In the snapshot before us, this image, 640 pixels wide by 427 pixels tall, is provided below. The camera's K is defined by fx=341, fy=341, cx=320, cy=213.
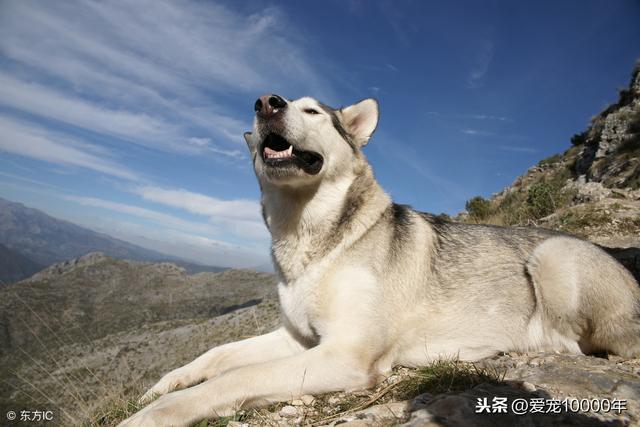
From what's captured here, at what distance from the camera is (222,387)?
2967 mm

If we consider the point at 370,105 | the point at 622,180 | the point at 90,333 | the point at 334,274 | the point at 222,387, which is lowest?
the point at 90,333

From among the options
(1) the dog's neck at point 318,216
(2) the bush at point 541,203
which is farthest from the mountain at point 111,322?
(2) the bush at point 541,203

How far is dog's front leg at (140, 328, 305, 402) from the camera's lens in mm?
4176

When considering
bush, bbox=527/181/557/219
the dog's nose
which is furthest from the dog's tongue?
bush, bbox=527/181/557/219

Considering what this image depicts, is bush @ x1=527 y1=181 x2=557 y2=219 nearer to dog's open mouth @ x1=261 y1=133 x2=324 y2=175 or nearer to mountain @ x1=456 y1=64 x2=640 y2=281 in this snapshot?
mountain @ x1=456 y1=64 x2=640 y2=281

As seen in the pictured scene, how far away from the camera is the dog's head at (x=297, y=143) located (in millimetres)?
4320

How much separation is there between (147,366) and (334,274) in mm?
8269

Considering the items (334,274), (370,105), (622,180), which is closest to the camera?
(334,274)

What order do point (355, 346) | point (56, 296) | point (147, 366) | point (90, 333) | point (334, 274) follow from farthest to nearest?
point (56, 296) < point (90, 333) < point (147, 366) < point (334, 274) < point (355, 346)

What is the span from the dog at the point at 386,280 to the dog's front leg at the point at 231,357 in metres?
0.02

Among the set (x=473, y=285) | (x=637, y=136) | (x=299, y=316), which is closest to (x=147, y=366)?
(x=299, y=316)

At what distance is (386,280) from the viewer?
3.95 meters

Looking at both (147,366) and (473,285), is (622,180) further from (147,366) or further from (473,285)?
(147,366)

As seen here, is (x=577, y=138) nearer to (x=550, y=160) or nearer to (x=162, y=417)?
(x=550, y=160)
